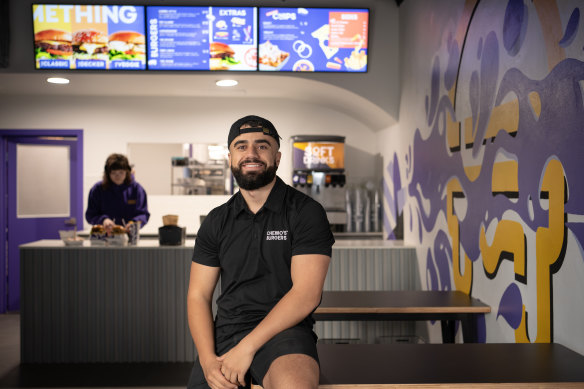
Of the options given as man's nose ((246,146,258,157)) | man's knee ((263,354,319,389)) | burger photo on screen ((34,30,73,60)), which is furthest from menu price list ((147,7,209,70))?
man's knee ((263,354,319,389))

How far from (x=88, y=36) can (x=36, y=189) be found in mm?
2266

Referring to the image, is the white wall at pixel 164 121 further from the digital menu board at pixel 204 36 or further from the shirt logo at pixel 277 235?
the shirt logo at pixel 277 235

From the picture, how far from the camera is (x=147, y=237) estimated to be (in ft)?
17.6

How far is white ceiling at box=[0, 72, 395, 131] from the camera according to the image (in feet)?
14.9

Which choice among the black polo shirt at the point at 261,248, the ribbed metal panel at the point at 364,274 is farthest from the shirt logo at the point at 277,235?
the ribbed metal panel at the point at 364,274

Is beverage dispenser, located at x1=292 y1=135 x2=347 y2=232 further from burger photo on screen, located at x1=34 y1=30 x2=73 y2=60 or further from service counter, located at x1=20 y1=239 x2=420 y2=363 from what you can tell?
burger photo on screen, located at x1=34 y1=30 x2=73 y2=60

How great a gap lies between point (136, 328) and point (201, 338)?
2.38 m

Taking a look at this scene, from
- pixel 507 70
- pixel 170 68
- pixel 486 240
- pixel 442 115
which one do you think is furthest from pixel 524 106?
pixel 170 68

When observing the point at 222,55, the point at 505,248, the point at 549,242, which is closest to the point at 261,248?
the point at 549,242

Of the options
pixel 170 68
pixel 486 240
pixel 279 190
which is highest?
pixel 170 68

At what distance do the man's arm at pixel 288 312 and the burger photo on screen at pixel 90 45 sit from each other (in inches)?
129

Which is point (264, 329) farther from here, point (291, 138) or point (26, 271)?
point (291, 138)

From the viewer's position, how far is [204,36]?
4.37 meters

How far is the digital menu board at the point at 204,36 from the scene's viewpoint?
4352mm
